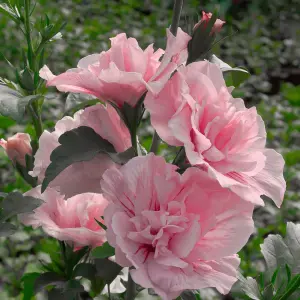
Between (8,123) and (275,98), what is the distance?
68.1 inches

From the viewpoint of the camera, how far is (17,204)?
0.66 meters

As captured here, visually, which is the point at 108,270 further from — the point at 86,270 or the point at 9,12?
the point at 9,12

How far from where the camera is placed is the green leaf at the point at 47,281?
69cm

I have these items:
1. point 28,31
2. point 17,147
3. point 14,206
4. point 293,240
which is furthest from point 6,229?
point 293,240

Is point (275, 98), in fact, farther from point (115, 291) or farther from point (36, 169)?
point (36, 169)

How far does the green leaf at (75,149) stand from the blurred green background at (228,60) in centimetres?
94

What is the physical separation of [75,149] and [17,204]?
0.15 metres

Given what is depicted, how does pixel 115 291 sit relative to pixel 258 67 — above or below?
above

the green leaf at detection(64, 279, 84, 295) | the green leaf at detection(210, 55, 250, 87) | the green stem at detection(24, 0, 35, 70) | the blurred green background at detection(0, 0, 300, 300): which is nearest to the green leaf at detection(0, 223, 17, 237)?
the green leaf at detection(64, 279, 84, 295)

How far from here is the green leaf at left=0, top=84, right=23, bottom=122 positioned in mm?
593

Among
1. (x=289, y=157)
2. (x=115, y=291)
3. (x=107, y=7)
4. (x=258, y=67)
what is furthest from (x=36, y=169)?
(x=107, y=7)

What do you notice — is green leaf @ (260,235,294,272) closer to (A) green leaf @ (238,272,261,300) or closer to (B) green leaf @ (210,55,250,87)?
(A) green leaf @ (238,272,261,300)

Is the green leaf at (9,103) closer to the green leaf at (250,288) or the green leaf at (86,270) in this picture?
the green leaf at (86,270)

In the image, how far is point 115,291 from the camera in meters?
0.86
